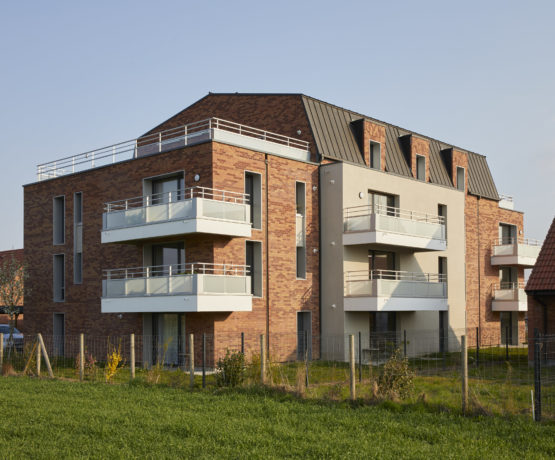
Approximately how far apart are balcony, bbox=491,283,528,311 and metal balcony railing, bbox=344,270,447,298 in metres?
7.35

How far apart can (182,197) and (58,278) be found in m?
A: 8.26

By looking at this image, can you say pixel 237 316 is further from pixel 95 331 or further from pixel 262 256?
pixel 95 331

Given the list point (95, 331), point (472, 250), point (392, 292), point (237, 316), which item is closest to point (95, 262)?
point (95, 331)

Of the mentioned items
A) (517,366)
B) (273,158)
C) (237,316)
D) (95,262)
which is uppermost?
(273,158)

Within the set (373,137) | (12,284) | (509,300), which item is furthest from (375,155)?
(12,284)

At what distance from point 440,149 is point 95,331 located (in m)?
18.9

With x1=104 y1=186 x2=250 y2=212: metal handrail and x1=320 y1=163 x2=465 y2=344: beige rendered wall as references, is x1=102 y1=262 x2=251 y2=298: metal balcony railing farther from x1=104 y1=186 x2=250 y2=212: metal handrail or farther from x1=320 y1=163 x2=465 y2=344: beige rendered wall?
x1=320 y1=163 x2=465 y2=344: beige rendered wall

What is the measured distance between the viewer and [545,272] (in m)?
22.5

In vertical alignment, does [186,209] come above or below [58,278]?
above

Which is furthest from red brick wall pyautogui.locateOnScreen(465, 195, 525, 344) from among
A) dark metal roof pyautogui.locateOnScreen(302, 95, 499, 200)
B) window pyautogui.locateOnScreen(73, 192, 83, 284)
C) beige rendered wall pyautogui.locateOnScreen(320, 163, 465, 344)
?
window pyautogui.locateOnScreen(73, 192, 83, 284)

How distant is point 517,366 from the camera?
835 inches

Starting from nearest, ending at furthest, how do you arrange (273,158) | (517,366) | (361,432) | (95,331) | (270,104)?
(361,432)
(517,366)
(273,158)
(95,331)
(270,104)

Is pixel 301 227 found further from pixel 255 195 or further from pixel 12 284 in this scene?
pixel 12 284

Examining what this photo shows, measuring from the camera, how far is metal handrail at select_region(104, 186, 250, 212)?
74.6 feet
